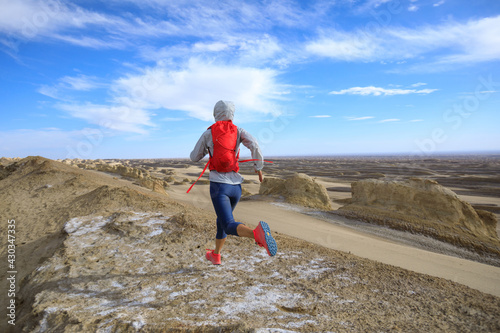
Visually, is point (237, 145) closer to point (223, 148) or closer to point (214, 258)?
point (223, 148)

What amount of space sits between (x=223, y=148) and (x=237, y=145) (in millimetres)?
252

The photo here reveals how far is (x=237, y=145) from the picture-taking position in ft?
11.5

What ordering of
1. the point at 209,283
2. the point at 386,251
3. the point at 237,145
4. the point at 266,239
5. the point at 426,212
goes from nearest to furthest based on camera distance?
the point at 266,239 < the point at 209,283 < the point at 237,145 < the point at 386,251 < the point at 426,212

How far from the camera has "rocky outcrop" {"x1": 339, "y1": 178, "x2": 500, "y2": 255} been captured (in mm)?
8188

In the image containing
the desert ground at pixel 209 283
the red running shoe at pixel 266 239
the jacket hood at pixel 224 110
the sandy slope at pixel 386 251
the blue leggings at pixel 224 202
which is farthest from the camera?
the sandy slope at pixel 386 251

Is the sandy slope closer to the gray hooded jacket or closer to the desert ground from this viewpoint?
the desert ground

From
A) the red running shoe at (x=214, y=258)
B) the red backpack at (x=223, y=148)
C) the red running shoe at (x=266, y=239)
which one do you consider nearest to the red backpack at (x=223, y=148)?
the red backpack at (x=223, y=148)

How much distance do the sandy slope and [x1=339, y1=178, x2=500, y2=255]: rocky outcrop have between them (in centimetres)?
171

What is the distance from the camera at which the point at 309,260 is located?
4.08 m

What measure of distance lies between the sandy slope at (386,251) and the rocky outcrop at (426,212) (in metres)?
1.71

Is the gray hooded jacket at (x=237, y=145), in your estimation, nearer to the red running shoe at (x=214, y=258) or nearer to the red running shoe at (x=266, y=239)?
the red running shoe at (x=266, y=239)

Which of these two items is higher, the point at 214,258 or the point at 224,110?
the point at 224,110

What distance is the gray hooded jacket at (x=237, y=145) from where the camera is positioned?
11.1 ft

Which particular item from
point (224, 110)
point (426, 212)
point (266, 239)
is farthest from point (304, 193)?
point (266, 239)
